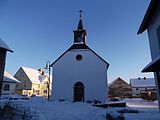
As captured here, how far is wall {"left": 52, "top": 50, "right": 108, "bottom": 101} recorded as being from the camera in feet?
77.5

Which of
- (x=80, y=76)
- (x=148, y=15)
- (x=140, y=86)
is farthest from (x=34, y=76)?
(x=148, y=15)

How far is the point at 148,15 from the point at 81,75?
15.3 metres

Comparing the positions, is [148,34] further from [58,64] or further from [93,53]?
[58,64]

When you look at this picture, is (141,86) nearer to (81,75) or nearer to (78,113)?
(81,75)

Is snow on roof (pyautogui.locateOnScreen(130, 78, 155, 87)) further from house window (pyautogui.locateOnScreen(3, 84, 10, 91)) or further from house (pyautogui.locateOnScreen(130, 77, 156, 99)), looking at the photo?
house window (pyautogui.locateOnScreen(3, 84, 10, 91))

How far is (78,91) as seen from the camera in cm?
2422

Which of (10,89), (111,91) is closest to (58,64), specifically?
(10,89)

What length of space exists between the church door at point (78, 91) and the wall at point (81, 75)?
0.46 m

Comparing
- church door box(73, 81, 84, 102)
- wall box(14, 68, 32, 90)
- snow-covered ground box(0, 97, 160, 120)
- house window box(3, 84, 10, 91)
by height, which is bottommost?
snow-covered ground box(0, 97, 160, 120)

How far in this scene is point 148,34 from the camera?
11.8 meters

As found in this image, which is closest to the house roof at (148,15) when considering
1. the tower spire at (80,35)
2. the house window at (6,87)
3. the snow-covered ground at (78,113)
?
the snow-covered ground at (78,113)

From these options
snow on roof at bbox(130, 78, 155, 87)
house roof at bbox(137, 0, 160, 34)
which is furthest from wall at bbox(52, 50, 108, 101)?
snow on roof at bbox(130, 78, 155, 87)

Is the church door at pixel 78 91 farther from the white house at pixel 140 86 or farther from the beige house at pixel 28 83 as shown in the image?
the white house at pixel 140 86

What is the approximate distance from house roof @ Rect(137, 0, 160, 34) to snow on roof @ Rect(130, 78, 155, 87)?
5084 centimetres
